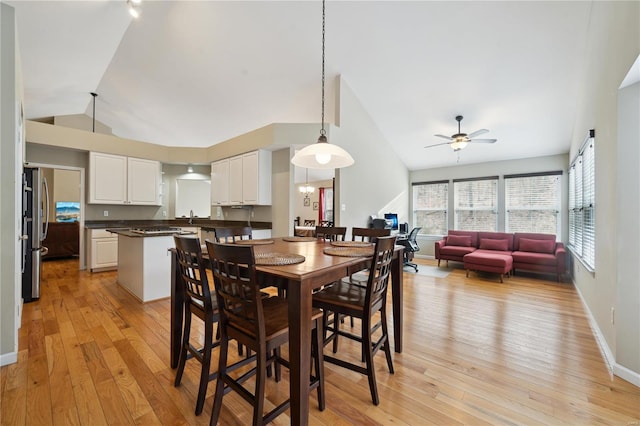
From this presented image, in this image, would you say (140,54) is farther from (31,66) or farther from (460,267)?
→ (460,267)

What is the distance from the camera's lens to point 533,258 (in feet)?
16.1

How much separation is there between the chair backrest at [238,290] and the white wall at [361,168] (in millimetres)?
3226

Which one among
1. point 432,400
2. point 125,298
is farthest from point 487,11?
point 125,298

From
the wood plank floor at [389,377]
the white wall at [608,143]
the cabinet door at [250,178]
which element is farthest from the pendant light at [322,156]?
the cabinet door at [250,178]

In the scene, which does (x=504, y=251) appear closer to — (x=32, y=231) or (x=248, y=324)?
(x=248, y=324)

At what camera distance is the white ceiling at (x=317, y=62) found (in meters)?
3.18

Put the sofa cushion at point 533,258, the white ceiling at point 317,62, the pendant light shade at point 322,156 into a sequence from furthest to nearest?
the sofa cushion at point 533,258
the white ceiling at point 317,62
the pendant light shade at point 322,156

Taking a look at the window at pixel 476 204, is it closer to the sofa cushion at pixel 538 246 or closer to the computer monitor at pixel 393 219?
the sofa cushion at pixel 538 246

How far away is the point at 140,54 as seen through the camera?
174 inches

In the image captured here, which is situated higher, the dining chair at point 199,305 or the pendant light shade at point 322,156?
the pendant light shade at point 322,156

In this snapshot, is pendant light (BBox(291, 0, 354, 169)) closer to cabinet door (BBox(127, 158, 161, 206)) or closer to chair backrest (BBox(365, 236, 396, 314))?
chair backrest (BBox(365, 236, 396, 314))

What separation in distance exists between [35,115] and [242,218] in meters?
4.81

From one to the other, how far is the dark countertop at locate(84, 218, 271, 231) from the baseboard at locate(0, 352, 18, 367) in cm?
322

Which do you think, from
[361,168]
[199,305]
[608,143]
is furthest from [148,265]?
[608,143]
